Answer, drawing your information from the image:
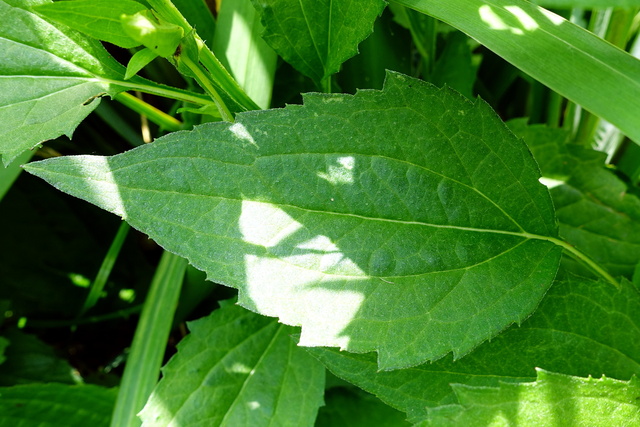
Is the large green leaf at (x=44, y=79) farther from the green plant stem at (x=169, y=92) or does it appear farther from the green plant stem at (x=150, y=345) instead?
the green plant stem at (x=150, y=345)

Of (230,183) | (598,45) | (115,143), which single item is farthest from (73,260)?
(598,45)

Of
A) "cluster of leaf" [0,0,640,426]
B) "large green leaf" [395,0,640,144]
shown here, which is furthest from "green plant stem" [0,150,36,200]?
"large green leaf" [395,0,640,144]

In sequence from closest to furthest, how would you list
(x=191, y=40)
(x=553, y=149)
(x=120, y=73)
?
1. (x=191, y=40)
2. (x=120, y=73)
3. (x=553, y=149)

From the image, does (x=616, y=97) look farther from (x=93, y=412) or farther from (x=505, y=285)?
(x=93, y=412)

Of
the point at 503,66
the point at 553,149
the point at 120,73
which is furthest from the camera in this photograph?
the point at 503,66

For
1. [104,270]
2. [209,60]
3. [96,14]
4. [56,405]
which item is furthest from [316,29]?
[56,405]

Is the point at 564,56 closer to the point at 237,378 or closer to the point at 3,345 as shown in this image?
the point at 237,378

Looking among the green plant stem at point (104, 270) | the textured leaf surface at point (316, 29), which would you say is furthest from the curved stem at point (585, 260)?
the green plant stem at point (104, 270)
